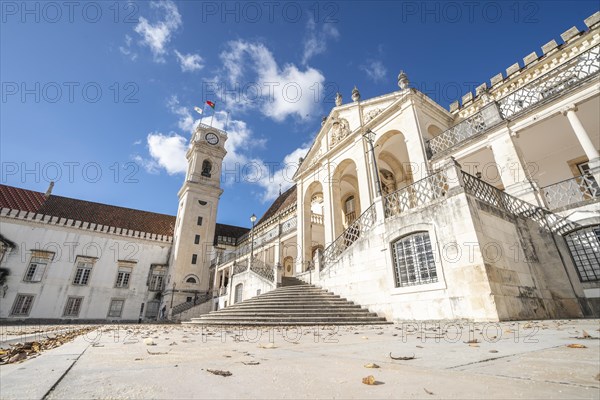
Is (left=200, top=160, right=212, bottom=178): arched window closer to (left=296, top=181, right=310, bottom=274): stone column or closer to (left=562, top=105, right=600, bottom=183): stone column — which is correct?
(left=296, top=181, right=310, bottom=274): stone column

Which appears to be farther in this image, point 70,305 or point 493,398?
point 70,305

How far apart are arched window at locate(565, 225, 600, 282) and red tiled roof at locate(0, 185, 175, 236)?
40.1 metres

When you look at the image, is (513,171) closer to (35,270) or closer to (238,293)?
(238,293)

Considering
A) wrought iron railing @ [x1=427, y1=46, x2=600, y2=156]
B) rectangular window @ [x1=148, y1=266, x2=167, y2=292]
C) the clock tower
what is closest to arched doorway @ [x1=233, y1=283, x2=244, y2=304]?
the clock tower

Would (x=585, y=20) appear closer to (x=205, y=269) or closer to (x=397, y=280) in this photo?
(x=397, y=280)

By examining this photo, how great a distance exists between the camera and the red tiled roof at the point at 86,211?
32281 mm

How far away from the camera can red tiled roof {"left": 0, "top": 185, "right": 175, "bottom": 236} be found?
32.3 meters

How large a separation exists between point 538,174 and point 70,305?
135ft

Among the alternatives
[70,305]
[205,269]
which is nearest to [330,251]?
[205,269]

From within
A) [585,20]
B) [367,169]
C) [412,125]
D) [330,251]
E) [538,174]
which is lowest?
[330,251]

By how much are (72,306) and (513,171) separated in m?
39.2

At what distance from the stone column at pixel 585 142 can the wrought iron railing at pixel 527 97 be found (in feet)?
2.63

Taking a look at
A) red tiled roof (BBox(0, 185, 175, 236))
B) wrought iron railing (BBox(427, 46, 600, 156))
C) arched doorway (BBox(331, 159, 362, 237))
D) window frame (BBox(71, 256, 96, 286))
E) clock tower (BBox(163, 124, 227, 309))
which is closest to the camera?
wrought iron railing (BBox(427, 46, 600, 156))

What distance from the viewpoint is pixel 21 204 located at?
105ft
